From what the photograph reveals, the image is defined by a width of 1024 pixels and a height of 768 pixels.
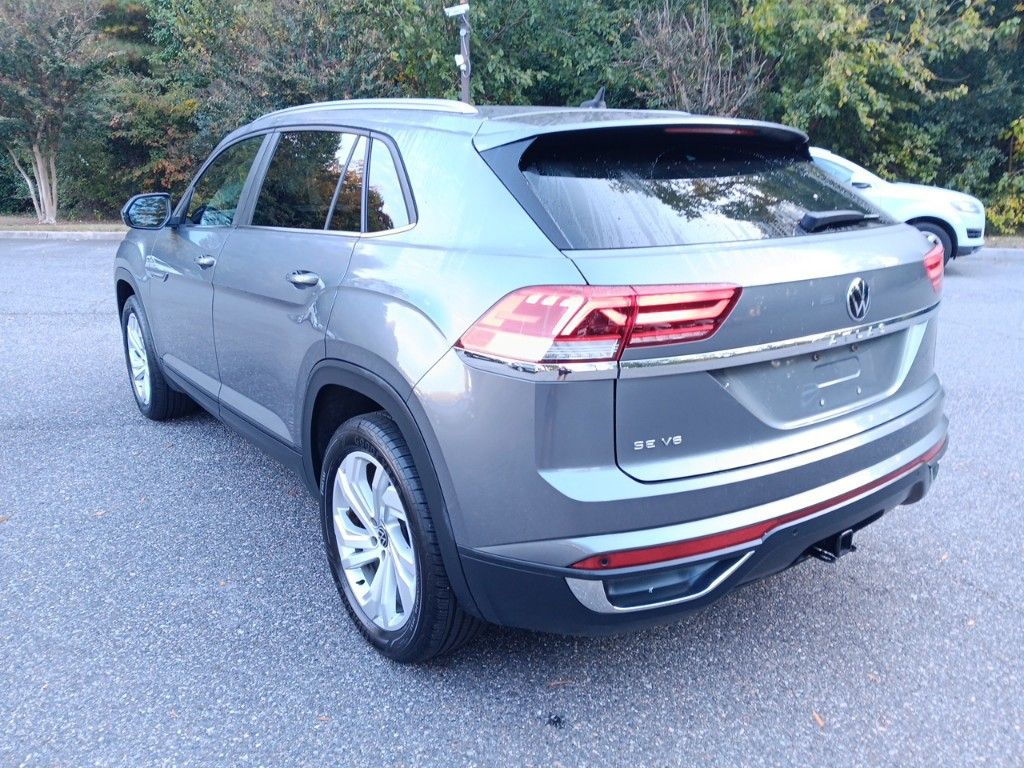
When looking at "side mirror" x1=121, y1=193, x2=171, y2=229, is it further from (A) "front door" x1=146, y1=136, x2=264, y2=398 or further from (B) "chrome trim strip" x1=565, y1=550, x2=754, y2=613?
(B) "chrome trim strip" x1=565, y1=550, x2=754, y2=613

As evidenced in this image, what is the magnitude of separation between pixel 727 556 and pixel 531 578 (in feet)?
1.71

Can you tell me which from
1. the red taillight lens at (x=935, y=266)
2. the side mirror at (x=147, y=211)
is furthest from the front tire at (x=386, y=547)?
the side mirror at (x=147, y=211)

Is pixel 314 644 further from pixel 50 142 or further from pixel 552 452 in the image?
pixel 50 142

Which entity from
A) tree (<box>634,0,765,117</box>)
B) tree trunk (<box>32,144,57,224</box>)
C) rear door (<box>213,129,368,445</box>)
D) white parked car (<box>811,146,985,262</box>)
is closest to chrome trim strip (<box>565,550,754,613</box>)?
rear door (<box>213,129,368,445</box>)

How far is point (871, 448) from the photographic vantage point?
2.62 metres

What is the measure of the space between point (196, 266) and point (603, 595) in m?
2.73

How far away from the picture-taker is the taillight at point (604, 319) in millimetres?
2129

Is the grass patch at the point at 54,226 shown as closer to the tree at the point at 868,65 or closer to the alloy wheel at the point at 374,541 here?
the tree at the point at 868,65

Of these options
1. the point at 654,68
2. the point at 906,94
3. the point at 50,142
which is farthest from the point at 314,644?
the point at 50,142

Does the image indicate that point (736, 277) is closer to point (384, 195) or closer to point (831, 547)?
point (831, 547)

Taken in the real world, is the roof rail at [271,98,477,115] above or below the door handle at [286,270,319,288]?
above

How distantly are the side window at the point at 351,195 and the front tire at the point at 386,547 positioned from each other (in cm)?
73

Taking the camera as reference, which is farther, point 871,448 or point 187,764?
point 871,448

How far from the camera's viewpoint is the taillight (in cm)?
213
